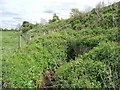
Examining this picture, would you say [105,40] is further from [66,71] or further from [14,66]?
[14,66]

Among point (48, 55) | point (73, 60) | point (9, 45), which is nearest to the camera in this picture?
point (73, 60)

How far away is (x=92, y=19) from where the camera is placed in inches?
935

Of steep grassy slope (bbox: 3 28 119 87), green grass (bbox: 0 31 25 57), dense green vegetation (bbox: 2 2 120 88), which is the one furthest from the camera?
green grass (bbox: 0 31 25 57)

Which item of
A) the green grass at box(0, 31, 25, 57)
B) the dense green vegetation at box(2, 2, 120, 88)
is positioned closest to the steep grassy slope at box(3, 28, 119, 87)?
the dense green vegetation at box(2, 2, 120, 88)

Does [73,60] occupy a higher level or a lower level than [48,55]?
lower

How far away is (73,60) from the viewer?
15.9 metres

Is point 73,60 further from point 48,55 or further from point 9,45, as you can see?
point 9,45

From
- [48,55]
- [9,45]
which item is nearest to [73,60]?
[48,55]

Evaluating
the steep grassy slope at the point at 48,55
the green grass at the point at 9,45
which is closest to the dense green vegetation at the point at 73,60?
the steep grassy slope at the point at 48,55

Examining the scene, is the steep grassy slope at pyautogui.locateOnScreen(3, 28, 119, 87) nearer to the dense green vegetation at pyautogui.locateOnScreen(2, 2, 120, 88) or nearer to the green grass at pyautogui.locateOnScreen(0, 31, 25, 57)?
the dense green vegetation at pyautogui.locateOnScreen(2, 2, 120, 88)

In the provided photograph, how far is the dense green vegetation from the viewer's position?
11.6 m

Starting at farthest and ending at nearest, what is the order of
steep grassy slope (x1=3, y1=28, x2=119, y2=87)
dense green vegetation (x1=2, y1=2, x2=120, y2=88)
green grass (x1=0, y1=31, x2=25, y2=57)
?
green grass (x1=0, y1=31, x2=25, y2=57) < steep grassy slope (x1=3, y1=28, x2=119, y2=87) < dense green vegetation (x1=2, y1=2, x2=120, y2=88)

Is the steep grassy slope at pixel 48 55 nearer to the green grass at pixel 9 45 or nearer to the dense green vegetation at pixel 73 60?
the dense green vegetation at pixel 73 60

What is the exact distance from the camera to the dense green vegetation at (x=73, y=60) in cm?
1161
